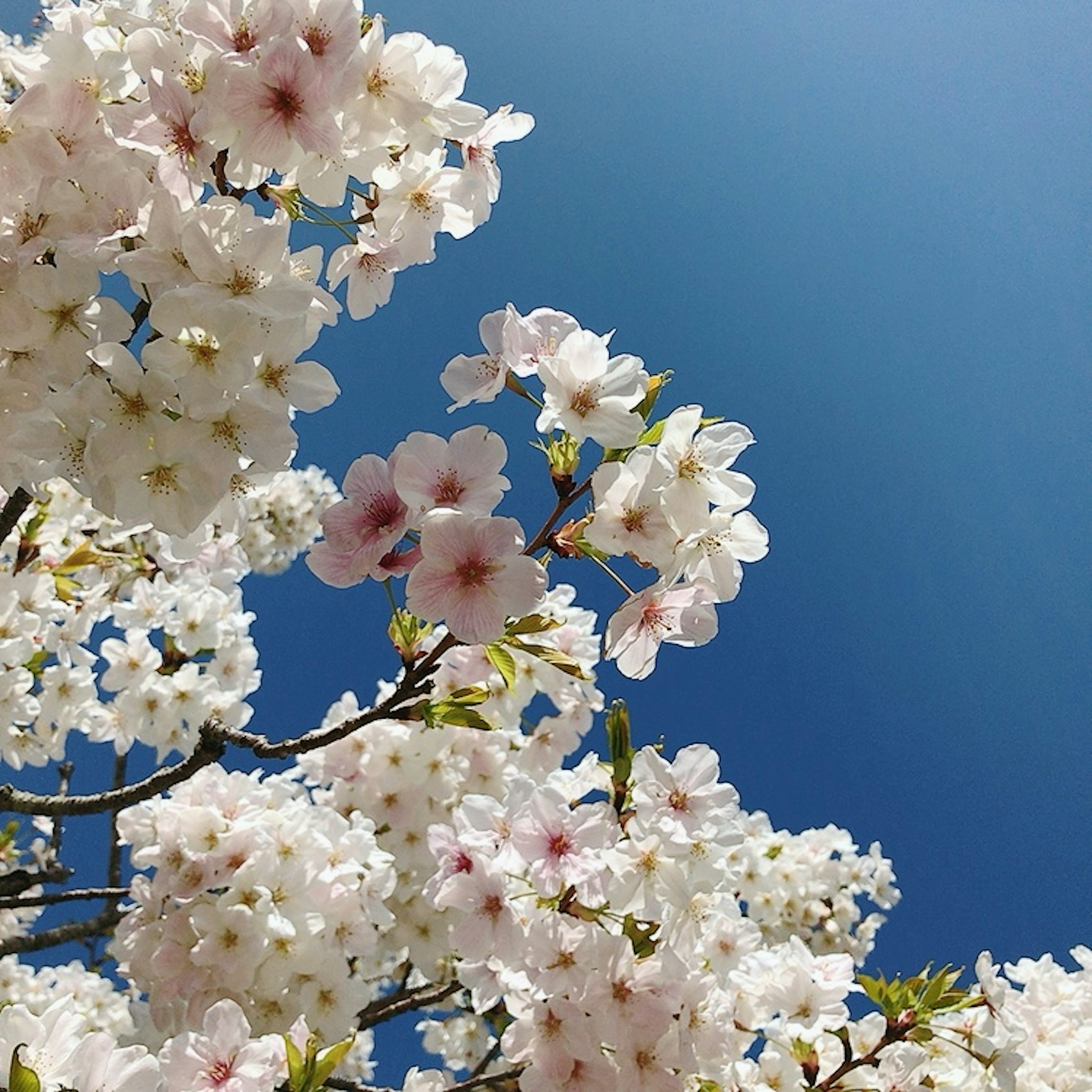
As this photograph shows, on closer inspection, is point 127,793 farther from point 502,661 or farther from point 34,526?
point 34,526

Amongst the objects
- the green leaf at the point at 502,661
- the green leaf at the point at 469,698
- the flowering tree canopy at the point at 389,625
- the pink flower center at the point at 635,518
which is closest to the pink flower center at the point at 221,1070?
the flowering tree canopy at the point at 389,625

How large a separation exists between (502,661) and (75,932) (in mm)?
3190

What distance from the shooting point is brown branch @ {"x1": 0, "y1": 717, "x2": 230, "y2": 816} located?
2299mm

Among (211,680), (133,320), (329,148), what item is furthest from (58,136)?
(211,680)

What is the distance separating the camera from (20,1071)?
1.72 meters

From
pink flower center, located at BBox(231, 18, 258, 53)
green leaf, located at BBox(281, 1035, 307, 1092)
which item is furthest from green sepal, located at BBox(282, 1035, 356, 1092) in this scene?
pink flower center, located at BBox(231, 18, 258, 53)

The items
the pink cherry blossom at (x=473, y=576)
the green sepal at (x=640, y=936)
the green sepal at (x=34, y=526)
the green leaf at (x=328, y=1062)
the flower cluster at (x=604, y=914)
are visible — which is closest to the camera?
the pink cherry blossom at (x=473, y=576)

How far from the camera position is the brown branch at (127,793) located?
2299 millimetres

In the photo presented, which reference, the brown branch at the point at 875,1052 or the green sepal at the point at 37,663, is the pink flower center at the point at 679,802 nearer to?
the brown branch at the point at 875,1052

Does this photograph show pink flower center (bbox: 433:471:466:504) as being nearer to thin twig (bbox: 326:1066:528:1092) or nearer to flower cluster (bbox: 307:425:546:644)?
flower cluster (bbox: 307:425:546:644)

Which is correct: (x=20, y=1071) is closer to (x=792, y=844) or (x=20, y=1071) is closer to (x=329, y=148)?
(x=329, y=148)

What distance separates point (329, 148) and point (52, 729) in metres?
3.65

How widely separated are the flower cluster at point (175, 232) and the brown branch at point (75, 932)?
2.78 metres

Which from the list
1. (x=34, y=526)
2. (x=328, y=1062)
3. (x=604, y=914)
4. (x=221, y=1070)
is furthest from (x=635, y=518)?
(x=34, y=526)
